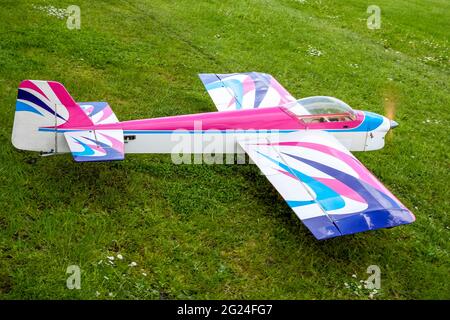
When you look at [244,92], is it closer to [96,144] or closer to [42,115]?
[96,144]

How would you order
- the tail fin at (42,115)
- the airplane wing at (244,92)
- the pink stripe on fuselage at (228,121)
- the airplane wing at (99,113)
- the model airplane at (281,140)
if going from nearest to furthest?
the model airplane at (281,140) → the tail fin at (42,115) → the pink stripe on fuselage at (228,121) → the airplane wing at (99,113) → the airplane wing at (244,92)

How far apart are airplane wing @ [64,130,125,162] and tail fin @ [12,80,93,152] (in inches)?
10.9

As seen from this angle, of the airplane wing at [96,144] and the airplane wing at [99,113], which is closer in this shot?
the airplane wing at [96,144]

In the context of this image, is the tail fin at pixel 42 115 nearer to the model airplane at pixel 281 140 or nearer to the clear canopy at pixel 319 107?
the model airplane at pixel 281 140

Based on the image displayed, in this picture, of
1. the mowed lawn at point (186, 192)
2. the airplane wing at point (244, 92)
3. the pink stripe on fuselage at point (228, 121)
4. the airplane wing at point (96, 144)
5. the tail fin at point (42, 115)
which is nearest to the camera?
the mowed lawn at point (186, 192)

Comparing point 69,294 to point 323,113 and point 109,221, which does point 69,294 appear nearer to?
point 109,221

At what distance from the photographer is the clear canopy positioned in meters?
11.6

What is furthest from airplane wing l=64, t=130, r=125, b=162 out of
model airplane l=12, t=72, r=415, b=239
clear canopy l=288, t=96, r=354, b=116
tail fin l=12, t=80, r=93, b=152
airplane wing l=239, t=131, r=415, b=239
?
clear canopy l=288, t=96, r=354, b=116

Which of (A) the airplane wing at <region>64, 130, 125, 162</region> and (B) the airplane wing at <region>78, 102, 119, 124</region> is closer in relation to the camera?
(A) the airplane wing at <region>64, 130, 125, 162</region>

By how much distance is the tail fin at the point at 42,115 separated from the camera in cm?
952

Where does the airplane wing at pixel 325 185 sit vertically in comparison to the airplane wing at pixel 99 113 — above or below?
below

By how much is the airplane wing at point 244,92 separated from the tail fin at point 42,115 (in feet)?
15.0

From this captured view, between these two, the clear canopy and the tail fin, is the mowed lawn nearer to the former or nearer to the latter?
the tail fin

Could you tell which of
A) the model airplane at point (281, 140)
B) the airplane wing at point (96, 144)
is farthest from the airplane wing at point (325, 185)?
the airplane wing at point (96, 144)
